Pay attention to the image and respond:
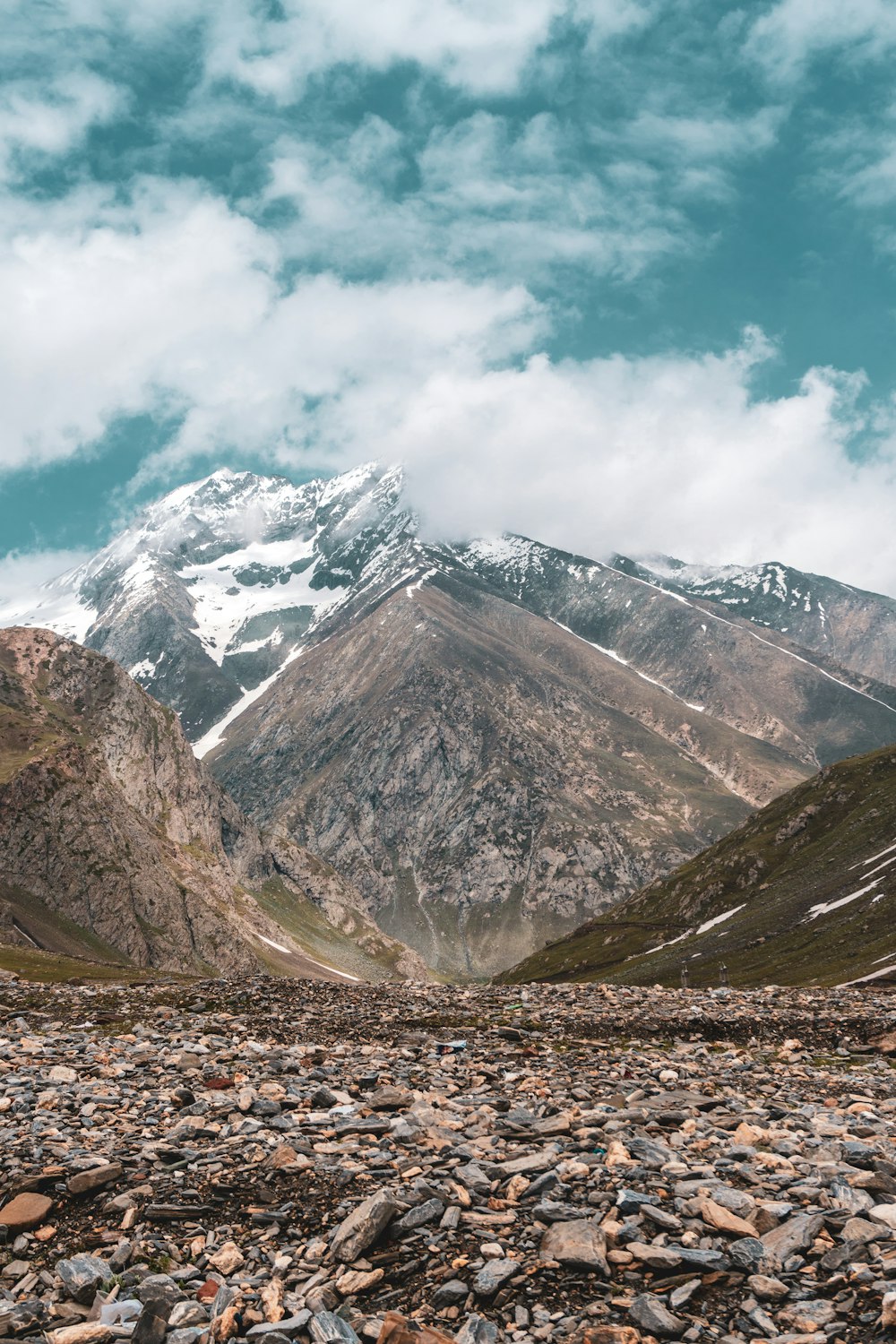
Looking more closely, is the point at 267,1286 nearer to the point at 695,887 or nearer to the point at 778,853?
the point at 778,853

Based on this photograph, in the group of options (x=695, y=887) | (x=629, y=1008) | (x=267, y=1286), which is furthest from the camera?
(x=695, y=887)

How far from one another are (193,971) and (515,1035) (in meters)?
165

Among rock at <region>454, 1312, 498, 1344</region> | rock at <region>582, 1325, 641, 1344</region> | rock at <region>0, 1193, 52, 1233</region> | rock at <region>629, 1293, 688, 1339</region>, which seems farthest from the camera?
rock at <region>0, 1193, 52, 1233</region>

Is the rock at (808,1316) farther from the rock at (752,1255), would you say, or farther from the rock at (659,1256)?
the rock at (659,1256)

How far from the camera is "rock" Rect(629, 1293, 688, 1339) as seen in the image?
30.6 ft

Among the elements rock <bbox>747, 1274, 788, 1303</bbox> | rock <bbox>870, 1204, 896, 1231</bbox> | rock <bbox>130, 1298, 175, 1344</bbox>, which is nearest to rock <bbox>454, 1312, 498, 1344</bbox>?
rock <bbox>747, 1274, 788, 1303</bbox>

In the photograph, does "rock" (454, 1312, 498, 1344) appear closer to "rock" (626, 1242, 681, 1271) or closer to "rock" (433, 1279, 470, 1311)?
"rock" (433, 1279, 470, 1311)

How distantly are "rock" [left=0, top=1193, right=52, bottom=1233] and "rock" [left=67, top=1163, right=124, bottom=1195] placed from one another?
0.44 meters

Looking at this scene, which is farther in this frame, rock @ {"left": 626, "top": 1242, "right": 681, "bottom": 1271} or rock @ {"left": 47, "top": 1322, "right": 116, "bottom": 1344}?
rock @ {"left": 626, "top": 1242, "right": 681, "bottom": 1271}

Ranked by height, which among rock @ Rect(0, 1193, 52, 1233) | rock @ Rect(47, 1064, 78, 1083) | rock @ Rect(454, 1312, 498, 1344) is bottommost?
A: rock @ Rect(454, 1312, 498, 1344)

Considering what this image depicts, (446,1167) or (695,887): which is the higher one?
(446,1167)

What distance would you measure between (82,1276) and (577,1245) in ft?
21.2

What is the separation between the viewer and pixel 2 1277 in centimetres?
1170

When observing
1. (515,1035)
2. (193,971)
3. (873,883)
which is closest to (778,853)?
(873,883)
